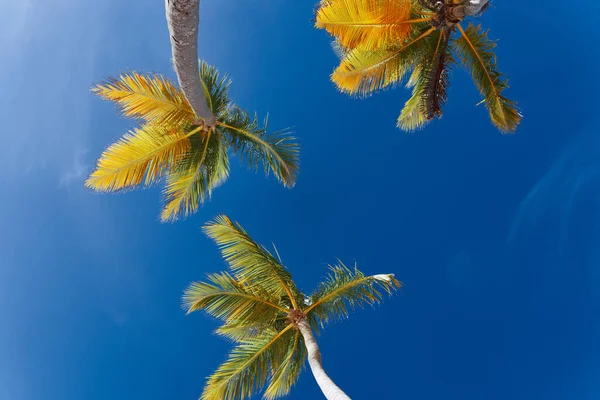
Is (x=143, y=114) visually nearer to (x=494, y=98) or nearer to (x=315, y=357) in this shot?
(x=315, y=357)

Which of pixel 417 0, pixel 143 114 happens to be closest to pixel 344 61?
pixel 417 0

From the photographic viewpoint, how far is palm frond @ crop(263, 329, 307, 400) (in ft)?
37.7

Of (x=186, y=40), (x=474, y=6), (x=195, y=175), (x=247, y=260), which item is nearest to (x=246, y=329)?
(x=247, y=260)

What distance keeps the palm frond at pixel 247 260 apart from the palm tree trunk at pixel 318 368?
2.64 feet

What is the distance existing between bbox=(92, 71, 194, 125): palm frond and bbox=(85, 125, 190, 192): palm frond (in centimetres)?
34

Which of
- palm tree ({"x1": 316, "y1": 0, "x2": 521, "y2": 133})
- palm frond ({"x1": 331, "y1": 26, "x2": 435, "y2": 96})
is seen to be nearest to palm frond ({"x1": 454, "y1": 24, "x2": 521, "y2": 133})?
palm tree ({"x1": 316, "y1": 0, "x2": 521, "y2": 133})

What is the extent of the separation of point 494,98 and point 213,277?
920 centimetres

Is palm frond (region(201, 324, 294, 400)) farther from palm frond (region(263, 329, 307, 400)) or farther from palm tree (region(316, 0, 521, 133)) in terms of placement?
palm tree (region(316, 0, 521, 133))

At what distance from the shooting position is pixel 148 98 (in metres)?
11.6

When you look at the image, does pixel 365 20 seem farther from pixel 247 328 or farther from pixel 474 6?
pixel 247 328

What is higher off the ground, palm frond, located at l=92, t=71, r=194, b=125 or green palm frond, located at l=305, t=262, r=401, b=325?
palm frond, located at l=92, t=71, r=194, b=125

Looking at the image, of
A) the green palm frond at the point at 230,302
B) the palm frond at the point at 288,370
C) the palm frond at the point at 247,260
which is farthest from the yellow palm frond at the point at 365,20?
the palm frond at the point at 288,370

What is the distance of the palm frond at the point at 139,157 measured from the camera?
36.6ft

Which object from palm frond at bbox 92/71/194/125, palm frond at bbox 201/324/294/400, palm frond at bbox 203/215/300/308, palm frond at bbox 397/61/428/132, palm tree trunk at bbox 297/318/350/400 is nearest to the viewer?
palm tree trunk at bbox 297/318/350/400
